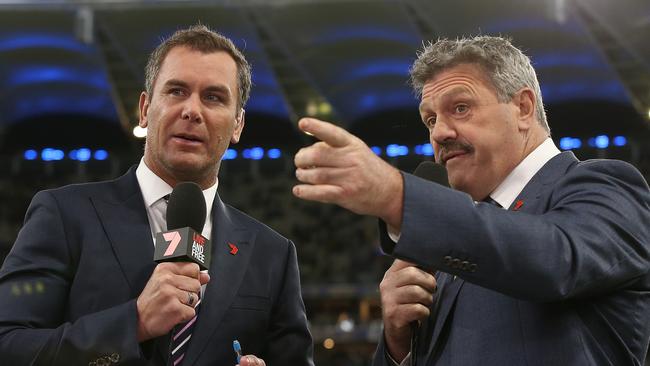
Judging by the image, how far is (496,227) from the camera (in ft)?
5.09

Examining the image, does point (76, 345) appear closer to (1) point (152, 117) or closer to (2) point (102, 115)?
(1) point (152, 117)

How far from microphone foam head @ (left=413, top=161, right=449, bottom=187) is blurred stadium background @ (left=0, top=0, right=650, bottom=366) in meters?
9.15

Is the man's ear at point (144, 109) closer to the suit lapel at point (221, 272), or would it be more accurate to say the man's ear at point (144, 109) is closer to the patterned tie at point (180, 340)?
the suit lapel at point (221, 272)

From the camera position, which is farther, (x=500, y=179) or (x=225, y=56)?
(x=225, y=56)

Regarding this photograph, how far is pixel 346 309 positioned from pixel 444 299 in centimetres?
1676

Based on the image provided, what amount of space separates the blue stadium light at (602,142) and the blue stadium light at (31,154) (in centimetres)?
1241

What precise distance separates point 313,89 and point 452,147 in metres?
14.7

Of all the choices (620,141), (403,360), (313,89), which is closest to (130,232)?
(403,360)

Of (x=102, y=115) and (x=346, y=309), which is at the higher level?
(x=102, y=115)

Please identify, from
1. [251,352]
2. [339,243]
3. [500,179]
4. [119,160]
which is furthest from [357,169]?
[119,160]

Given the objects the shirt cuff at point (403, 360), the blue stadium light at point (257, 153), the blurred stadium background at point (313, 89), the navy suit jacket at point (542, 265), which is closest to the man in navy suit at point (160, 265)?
the shirt cuff at point (403, 360)

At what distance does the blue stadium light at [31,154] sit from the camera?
1906cm

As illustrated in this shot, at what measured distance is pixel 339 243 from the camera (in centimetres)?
1869

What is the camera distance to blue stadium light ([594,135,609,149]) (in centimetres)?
1702
